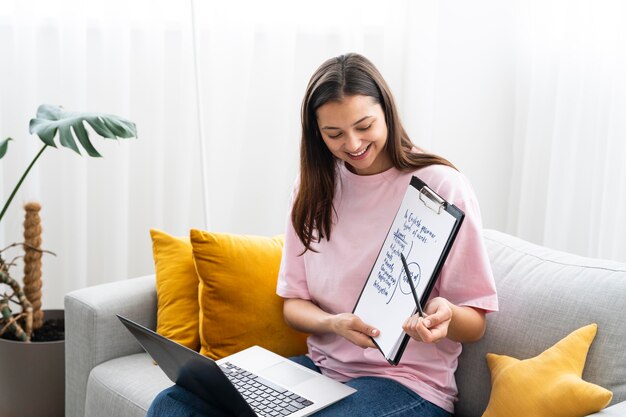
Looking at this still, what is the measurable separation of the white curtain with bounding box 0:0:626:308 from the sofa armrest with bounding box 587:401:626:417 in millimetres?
1339

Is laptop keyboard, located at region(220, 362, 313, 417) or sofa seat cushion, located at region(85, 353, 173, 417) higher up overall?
laptop keyboard, located at region(220, 362, 313, 417)

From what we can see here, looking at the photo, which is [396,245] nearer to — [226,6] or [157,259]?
[157,259]

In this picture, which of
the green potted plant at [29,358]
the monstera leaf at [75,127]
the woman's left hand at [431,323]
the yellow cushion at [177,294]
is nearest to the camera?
the woman's left hand at [431,323]

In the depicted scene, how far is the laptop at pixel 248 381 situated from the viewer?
1.44 meters

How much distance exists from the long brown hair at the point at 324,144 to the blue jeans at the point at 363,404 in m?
0.35

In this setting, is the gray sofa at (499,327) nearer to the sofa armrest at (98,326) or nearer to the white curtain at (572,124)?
the sofa armrest at (98,326)

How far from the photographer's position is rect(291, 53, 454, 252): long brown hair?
5.37 feet

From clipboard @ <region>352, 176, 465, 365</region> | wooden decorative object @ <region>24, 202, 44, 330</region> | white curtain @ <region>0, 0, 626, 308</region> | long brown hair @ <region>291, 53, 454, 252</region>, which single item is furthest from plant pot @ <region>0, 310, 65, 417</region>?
clipboard @ <region>352, 176, 465, 365</region>

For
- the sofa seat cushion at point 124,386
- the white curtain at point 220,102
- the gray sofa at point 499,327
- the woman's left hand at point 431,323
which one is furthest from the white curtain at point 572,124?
the sofa seat cushion at point 124,386

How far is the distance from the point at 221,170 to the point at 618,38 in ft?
4.63

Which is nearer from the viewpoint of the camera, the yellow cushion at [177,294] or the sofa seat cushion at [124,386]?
the sofa seat cushion at [124,386]

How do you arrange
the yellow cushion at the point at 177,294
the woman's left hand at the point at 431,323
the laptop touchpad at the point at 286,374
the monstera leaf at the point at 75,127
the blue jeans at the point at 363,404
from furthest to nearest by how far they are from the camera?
the monstera leaf at the point at 75,127 < the yellow cushion at the point at 177,294 < the laptop touchpad at the point at 286,374 < the blue jeans at the point at 363,404 < the woman's left hand at the point at 431,323

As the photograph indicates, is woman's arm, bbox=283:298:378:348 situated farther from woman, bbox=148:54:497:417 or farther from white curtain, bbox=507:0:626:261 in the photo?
white curtain, bbox=507:0:626:261

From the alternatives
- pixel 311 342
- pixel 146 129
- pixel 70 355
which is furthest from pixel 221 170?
pixel 311 342
